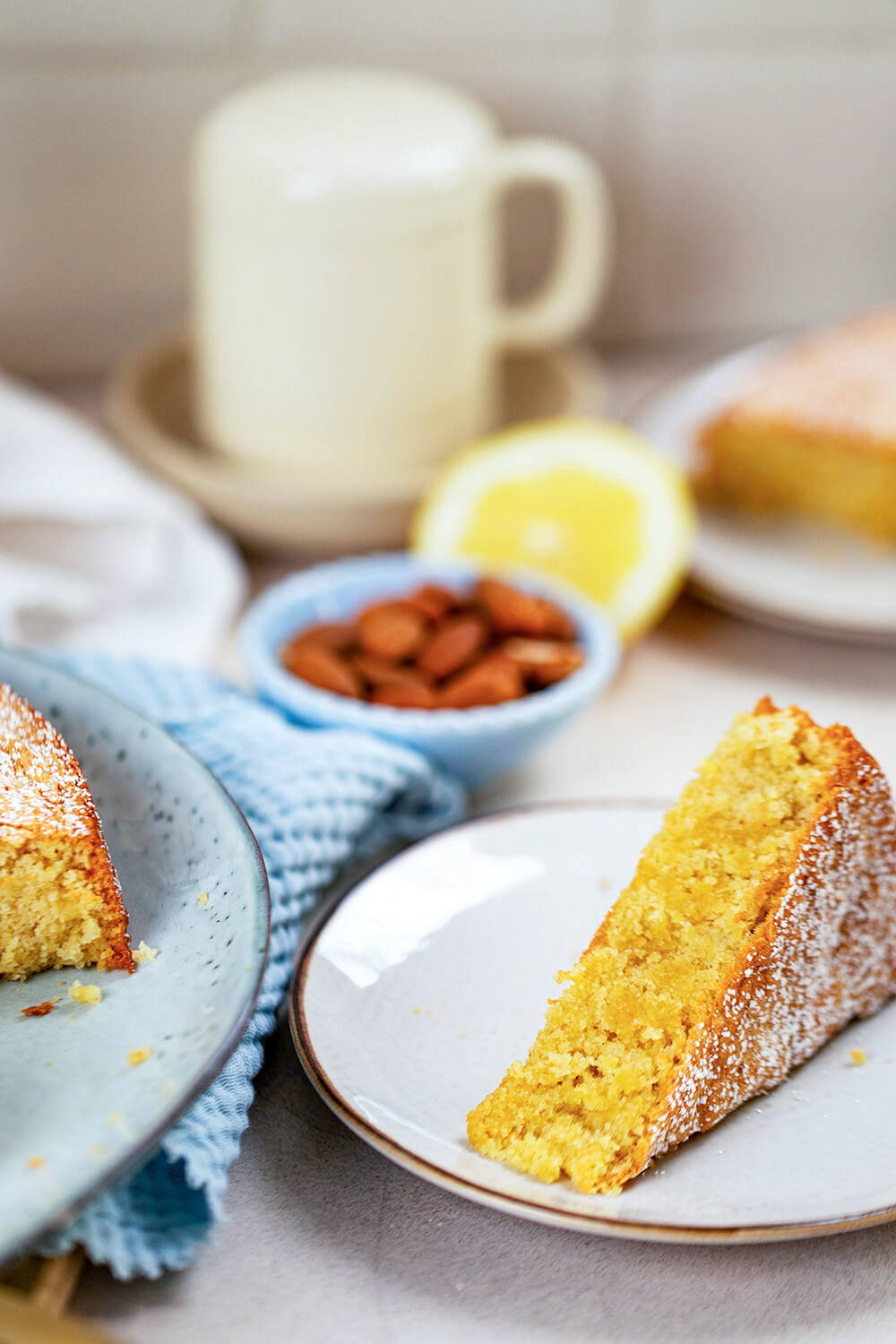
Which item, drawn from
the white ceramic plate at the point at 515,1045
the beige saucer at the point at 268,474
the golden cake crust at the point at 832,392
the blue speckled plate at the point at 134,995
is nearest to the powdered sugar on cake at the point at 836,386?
the golden cake crust at the point at 832,392

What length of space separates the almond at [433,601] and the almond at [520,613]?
2 cm

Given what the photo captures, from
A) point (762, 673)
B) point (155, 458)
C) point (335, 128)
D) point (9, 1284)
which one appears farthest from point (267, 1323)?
point (335, 128)

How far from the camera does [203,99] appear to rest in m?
1.40

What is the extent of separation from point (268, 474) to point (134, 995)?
0.69m

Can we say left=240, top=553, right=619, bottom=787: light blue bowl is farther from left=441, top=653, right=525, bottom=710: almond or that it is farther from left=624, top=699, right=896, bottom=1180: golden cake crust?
left=624, top=699, right=896, bottom=1180: golden cake crust

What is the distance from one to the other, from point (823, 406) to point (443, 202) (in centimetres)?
39

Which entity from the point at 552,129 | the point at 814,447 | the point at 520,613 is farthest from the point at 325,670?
the point at 552,129

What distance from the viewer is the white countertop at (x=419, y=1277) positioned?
56 cm

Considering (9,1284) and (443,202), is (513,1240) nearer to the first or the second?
(9,1284)

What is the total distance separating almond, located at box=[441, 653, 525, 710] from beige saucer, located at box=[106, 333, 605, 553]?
285 mm

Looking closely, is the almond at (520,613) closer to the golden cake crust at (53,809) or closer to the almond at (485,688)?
the almond at (485,688)

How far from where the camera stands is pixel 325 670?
3.00ft

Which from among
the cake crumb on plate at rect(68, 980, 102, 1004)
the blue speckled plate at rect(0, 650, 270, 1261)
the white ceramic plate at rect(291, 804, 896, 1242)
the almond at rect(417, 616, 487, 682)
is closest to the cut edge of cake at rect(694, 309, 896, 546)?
the almond at rect(417, 616, 487, 682)

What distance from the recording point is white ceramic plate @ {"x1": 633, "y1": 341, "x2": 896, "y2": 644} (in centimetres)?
109
